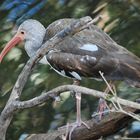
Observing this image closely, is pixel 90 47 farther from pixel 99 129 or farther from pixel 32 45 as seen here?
pixel 32 45

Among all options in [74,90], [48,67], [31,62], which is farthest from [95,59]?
[48,67]

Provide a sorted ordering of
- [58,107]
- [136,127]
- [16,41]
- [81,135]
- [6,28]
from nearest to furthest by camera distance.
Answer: [81,135] < [16,41] < [136,127] < [58,107] < [6,28]

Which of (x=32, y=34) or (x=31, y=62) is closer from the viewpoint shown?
(x=31, y=62)

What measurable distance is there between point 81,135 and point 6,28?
347 cm

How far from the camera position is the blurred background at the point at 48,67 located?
6328 mm

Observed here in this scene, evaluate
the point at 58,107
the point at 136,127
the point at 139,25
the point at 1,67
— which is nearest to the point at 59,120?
the point at 58,107

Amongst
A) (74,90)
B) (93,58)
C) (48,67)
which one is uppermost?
(74,90)

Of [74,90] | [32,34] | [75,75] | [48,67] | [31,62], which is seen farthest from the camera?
[48,67]

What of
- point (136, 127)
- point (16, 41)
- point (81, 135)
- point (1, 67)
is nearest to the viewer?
point (81, 135)

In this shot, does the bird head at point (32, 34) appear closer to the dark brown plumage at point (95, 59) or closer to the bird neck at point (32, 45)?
the bird neck at point (32, 45)

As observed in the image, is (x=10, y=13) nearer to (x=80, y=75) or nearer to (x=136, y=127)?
(x=136, y=127)

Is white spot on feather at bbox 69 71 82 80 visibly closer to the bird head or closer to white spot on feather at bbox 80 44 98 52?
white spot on feather at bbox 80 44 98 52

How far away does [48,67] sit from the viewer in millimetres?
7160

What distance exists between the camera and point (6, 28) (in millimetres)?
7984
